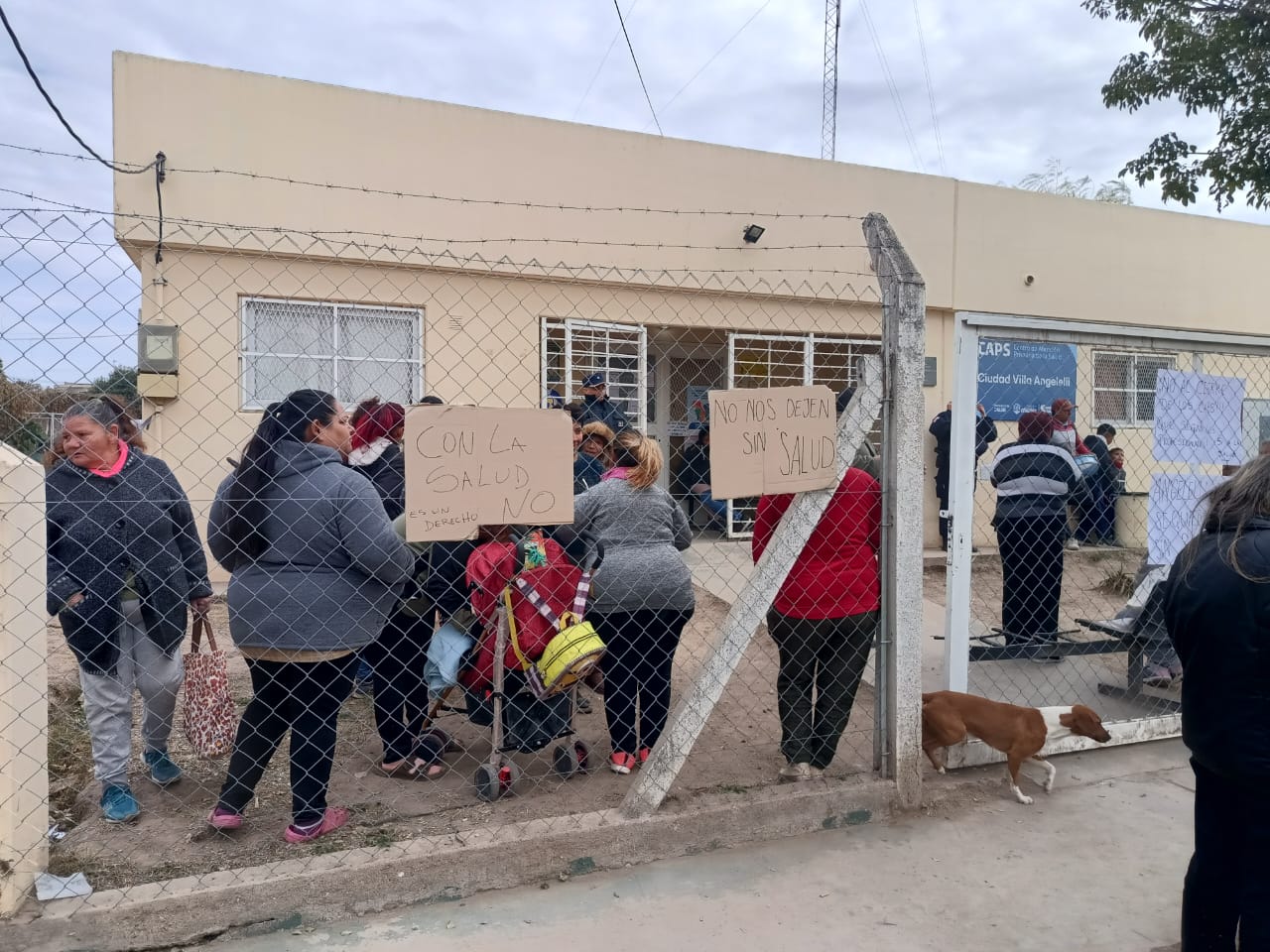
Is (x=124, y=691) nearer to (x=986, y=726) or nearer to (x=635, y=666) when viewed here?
(x=635, y=666)

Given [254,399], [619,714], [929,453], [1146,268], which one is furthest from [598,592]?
[1146,268]

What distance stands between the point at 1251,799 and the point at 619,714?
2319 millimetres

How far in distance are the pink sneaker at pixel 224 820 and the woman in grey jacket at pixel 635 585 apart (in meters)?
1.51

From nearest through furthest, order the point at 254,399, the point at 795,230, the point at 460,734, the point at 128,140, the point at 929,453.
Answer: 1. the point at 460,734
2. the point at 128,140
3. the point at 254,399
4. the point at 795,230
5. the point at 929,453

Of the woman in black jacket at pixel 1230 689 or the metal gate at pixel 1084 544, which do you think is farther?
the metal gate at pixel 1084 544

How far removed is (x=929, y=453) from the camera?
10078 mm

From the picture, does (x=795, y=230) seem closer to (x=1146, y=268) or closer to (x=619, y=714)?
(x=1146, y=268)

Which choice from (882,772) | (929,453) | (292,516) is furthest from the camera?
(929,453)

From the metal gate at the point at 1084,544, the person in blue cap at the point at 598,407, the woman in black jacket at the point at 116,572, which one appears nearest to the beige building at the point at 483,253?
the person in blue cap at the point at 598,407

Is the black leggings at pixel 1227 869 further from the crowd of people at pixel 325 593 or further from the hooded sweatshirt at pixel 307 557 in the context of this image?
the hooded sweatshirt at pixel 307 557

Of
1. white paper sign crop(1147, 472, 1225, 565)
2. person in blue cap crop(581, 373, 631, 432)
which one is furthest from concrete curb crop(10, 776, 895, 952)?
person in blue cap crop(581, 373, 631, 432)

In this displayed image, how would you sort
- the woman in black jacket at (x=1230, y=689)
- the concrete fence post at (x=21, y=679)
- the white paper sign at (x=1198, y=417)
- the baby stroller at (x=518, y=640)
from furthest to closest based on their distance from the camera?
the white paper sign at (x=1198, y=417), the baby stroller at (x=518, y=640), the concrete fence post at (x=21, y=679), the woman in black jacket at (x=1230, y=689)

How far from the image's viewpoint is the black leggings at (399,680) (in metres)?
3.67

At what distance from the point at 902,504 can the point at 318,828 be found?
2490 millimetres
